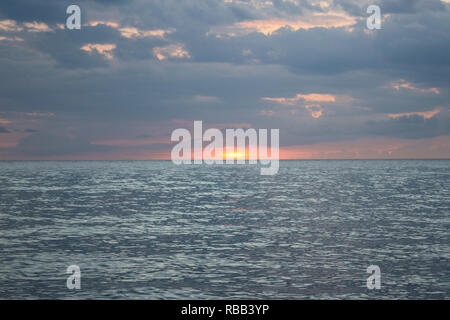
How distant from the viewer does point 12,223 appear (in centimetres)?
3994

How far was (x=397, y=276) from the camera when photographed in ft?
72.7

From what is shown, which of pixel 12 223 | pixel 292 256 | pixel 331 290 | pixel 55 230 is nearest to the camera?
pixel 331 290

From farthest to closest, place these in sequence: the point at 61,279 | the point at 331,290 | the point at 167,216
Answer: the point at 167,216 < the point at 61,279 < the point at 331,290

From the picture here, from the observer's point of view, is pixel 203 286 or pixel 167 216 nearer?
pixel 203 286

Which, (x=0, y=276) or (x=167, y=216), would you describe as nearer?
(x=0, y=276)

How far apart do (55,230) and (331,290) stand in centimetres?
2594

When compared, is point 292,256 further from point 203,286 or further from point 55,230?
point 55,230
